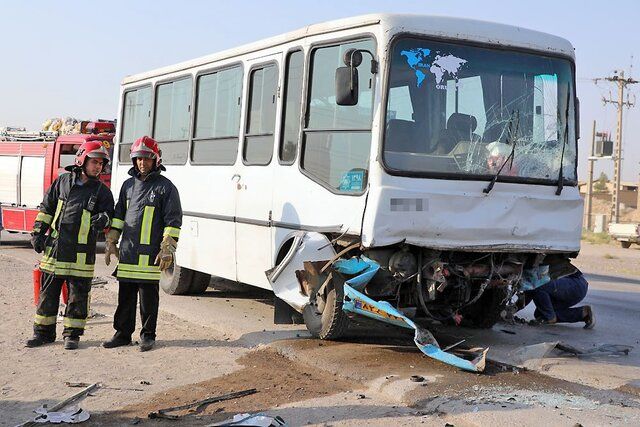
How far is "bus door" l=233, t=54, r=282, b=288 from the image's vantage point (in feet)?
30.8

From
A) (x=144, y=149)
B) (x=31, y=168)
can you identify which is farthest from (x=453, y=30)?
(x=31, y=168)

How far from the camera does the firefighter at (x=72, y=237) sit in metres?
8.33

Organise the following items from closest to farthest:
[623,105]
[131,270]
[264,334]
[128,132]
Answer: [131,270], [264,334], [128,132], [623,105]

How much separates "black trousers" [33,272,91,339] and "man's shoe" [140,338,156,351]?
0.59 meters

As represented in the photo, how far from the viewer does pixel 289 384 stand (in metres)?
6.91

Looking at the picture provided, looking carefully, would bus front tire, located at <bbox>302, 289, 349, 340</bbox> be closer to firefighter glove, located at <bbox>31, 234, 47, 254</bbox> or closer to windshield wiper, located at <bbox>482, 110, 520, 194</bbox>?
windshield wiper, located at <bbox>482, 110, 520, 194</bbox>

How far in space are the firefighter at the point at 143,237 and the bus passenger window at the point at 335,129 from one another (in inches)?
55.1

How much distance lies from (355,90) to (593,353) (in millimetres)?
3406

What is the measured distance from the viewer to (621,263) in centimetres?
2442

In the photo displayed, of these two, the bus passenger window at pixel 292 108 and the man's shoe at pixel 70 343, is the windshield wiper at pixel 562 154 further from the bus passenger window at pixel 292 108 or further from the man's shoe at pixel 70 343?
the man's shoe at pixel 70 343

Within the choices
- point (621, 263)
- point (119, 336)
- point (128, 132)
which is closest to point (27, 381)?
point (119, 336)

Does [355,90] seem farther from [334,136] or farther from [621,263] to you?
[621,263]

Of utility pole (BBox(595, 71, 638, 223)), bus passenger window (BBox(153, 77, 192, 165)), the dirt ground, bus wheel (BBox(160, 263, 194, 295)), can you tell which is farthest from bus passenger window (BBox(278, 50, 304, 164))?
utility pole (BBox(595, 71, 638, 223))

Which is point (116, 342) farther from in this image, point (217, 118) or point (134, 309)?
point (217, 118)
